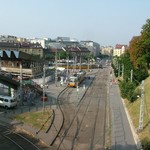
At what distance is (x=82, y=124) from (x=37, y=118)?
5.14m

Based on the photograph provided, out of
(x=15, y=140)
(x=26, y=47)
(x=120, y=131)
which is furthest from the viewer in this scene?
(x=26, y=47)

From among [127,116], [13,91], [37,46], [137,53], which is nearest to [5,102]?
[13,91]

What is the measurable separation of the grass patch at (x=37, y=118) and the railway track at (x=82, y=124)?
1.98m

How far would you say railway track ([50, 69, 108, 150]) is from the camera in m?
29.6

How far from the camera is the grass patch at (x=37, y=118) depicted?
3491cm

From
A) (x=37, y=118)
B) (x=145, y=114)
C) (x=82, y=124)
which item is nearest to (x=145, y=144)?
(x=145, y=114)

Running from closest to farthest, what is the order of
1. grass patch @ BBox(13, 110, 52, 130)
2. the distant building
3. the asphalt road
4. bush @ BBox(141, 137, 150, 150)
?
bush @ BBox(141, 137, 150, 150), the asphalt road, grass patch @ BBox(13, 110, 52, 130), the distant building

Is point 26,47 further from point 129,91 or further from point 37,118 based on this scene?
point 37,118

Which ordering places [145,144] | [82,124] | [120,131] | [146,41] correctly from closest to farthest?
1. [145,144]
2. [120,131]
3. [82,124]
4. [146,41]

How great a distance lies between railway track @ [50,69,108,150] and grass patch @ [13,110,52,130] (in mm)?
1979

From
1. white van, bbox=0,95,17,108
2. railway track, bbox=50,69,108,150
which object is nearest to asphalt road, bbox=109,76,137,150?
railway track, bbox=50,69,108,150

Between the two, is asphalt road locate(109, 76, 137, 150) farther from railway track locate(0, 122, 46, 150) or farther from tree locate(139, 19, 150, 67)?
tree locate(139, 19, 150, 67)

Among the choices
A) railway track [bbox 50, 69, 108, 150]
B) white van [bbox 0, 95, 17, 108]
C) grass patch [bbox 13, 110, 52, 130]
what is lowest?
railway track [bbox 50, 69, 108, 150]

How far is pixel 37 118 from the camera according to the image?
124 feet
